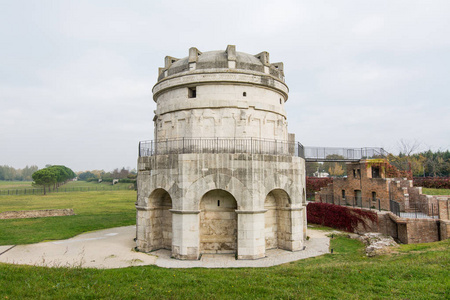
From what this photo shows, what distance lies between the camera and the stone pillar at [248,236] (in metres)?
15.6

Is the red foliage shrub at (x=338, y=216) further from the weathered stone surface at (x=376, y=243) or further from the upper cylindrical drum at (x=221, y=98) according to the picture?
the upper cylindrical drum at (x=221, y=98)

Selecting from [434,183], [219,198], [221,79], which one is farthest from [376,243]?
[434,183]

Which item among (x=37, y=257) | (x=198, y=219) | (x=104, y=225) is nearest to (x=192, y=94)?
(x=198, y=219)

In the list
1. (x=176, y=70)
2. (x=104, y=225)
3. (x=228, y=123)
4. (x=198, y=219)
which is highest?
(x=176, y=70)

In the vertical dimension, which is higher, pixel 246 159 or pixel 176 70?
pixel 176 70

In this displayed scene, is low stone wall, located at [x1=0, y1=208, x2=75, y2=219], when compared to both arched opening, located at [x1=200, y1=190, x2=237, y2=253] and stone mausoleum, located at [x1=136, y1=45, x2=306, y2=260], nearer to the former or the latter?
stone mausoleum, located at [x1=136, y1=45, x2=306, y2=260]

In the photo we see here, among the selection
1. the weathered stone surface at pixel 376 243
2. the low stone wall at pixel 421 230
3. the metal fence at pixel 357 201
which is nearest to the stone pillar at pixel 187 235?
the weathered stone surface at pixel 376 243

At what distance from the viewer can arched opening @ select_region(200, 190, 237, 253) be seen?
1686 centimetres

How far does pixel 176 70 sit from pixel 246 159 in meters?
8.19

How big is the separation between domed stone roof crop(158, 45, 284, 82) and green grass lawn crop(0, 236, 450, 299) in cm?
1217

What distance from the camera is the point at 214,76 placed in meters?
18.0

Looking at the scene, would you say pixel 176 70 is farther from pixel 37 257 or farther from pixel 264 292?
pixel 264 292

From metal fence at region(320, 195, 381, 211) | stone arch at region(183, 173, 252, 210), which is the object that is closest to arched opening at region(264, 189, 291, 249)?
stone arch at region(183, 173, 252, 210)

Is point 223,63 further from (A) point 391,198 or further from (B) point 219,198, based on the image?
(A) point 391,198
